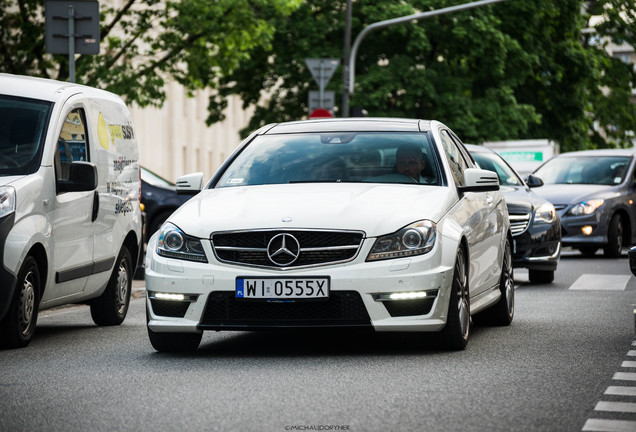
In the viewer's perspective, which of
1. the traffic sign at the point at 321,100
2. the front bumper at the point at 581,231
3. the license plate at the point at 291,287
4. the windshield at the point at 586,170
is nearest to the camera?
the license plate at the point at 291,287

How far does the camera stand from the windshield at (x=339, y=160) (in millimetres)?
9617

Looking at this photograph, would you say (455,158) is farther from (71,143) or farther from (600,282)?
(600,282)

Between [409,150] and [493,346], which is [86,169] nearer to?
[409,150]

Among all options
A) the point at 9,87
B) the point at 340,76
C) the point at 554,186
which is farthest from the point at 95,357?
the point at 340,76

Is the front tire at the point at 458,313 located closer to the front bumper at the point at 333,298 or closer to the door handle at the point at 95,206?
the front bumper at the point at 333,298

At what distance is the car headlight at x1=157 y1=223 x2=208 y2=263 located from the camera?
8.61 metres

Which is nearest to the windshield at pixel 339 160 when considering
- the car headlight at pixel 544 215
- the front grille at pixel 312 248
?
the front grille at pixel 312 248

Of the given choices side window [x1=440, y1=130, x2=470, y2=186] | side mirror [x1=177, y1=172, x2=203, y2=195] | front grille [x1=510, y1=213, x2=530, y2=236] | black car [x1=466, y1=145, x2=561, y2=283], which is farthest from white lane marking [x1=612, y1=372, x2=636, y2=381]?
front grille [x1=510, y1=213, x2=530, y2=236]

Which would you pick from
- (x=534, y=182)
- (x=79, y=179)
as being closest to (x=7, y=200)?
(x=79, y=179)

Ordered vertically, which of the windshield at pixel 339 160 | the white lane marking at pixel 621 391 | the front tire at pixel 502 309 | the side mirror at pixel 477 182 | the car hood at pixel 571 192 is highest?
the windshield at pixel 339 160

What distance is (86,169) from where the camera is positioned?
10070 millimetres

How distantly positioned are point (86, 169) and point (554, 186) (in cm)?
1344

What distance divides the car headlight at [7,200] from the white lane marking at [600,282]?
8016mm

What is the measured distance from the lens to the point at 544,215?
16312 millimetres
